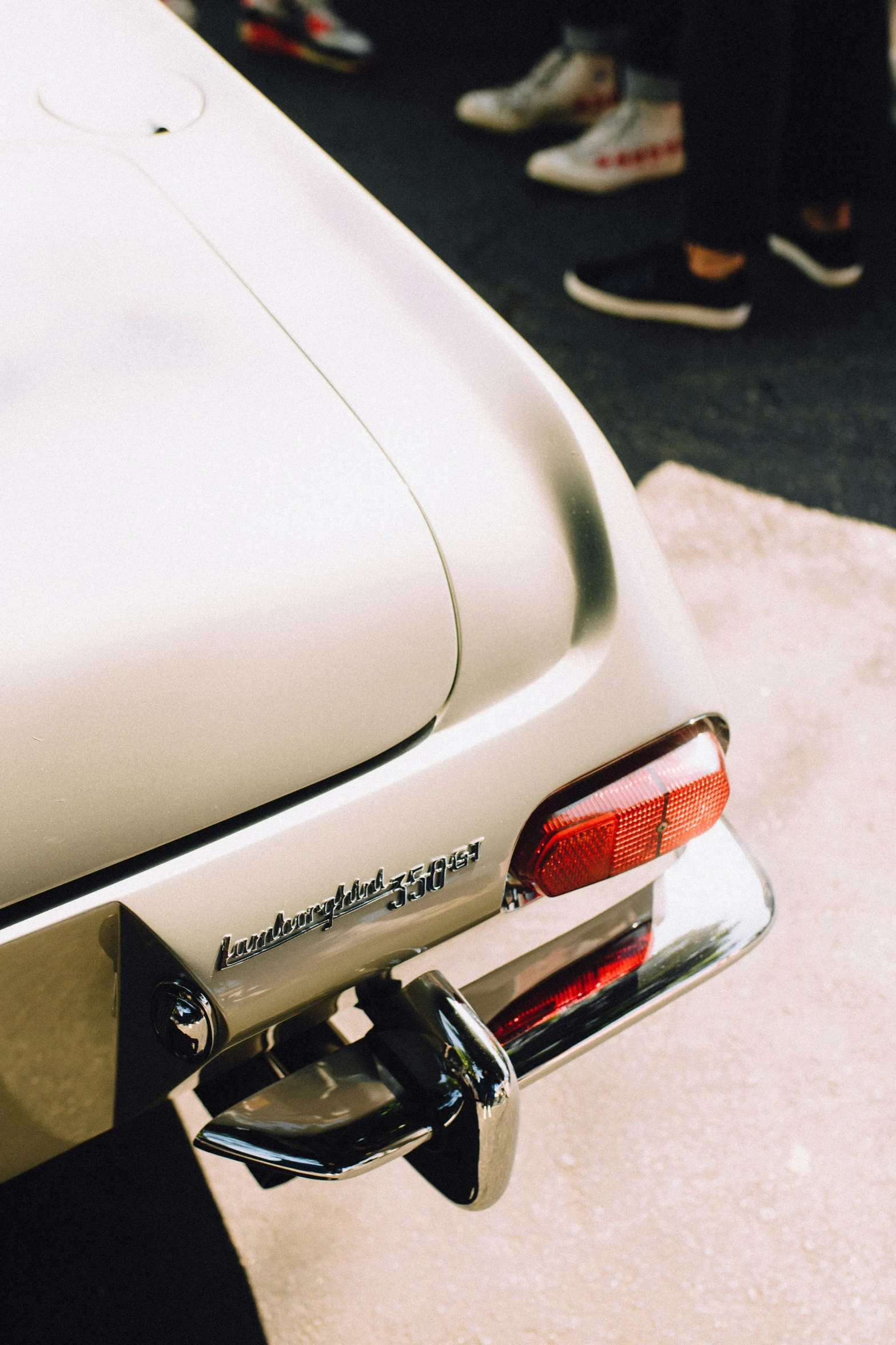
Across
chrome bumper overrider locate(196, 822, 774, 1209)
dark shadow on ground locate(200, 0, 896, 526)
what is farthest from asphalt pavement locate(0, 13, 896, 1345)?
chrome bumper overrider locate(196, 822, 774, 1209)

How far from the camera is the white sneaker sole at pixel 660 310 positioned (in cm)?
326

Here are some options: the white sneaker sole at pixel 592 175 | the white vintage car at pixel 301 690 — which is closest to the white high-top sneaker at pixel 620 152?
the white sneaker sole at pixel 592 175

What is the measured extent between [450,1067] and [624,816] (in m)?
0.29

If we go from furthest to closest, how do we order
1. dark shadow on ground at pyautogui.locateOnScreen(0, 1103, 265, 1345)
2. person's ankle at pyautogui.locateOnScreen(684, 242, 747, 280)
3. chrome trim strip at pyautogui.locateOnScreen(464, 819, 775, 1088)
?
person's ankle at pyautogui.locateOnScreen(684, 242, 747, 280)
dark shadow on ground at pyautogui.locateOnScreen(0, 1103, 265, 1345)
chrome trim strip at pyautogui.locateOnScreen(464, 819, 775, 1088)

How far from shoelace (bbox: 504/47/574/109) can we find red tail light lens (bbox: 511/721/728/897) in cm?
376

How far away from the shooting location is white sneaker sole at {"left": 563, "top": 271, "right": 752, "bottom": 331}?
3.26 m

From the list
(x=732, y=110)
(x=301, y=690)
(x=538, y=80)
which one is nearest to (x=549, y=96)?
(x=538, y=80)

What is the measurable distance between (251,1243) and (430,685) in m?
0.97

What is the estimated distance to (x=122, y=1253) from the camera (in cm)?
149

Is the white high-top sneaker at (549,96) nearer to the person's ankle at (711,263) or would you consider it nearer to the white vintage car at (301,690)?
the person's ankle at (711,263)

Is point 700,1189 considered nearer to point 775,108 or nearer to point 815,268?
point 775,108

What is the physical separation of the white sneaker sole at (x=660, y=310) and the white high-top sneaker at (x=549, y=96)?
4.05 ft

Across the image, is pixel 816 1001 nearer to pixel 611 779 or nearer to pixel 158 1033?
pixel 611 779

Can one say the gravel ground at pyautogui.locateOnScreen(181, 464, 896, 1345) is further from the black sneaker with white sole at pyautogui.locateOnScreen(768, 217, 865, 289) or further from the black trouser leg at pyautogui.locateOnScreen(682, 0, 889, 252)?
the black sneaker with white sole at pyautogui.locateOnScreen(768, 217, 865, 289)
